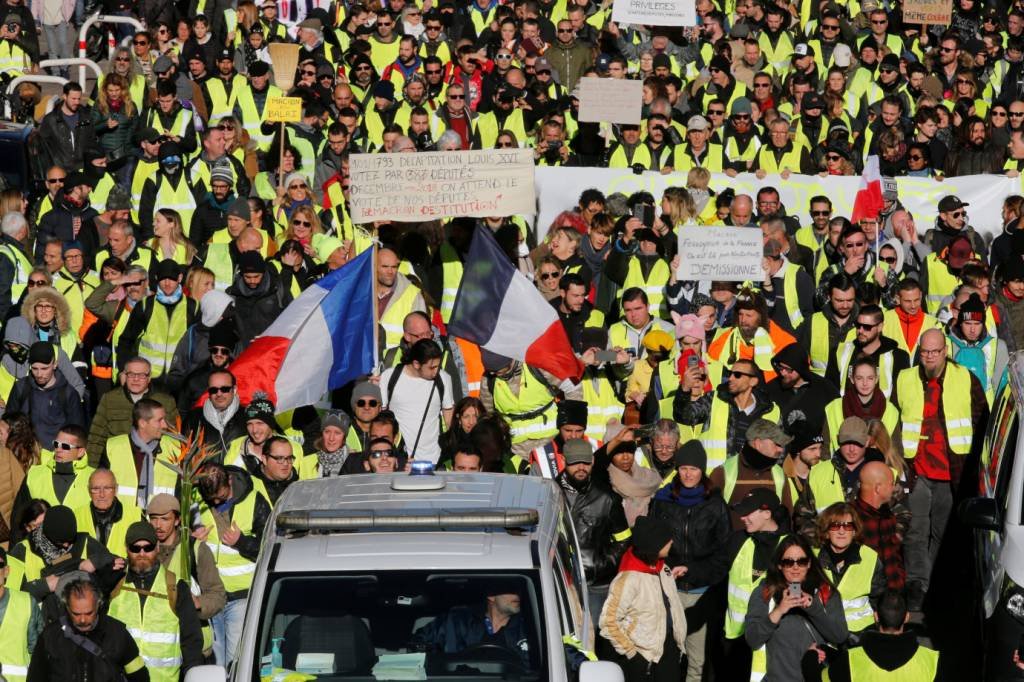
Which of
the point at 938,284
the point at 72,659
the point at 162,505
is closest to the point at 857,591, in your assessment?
the point at 162,505

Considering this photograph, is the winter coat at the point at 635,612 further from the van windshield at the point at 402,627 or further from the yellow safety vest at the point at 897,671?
the van windshield at the point at 402,627

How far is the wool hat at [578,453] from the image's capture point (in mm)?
13859

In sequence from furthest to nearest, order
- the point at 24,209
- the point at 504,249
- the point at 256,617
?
1. the point at 24,209
2. the point at 504,249
3. the point at 256,617

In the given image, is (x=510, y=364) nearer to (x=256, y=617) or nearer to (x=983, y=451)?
(x=983, y=451)

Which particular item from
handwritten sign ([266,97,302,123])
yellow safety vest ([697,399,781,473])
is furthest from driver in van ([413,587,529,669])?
handwritten sign ([266,97,302,123])

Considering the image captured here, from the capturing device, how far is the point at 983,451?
46.3ft

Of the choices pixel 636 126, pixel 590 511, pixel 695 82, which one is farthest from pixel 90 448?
pixel 695 82

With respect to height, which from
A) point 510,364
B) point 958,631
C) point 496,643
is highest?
point 496,643

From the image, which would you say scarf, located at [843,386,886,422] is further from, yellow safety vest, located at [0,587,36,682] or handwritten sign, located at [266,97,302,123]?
handwritten sign, located at [266,97,302,123]

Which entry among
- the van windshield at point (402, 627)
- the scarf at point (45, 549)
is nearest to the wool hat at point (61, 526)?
the scarf at point (45, 549)

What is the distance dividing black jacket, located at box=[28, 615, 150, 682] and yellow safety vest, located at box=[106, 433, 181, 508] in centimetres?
253

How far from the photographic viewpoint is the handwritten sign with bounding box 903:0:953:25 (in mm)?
25328

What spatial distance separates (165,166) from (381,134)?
2.81 metres

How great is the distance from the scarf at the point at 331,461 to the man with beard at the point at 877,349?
12.0 feet
